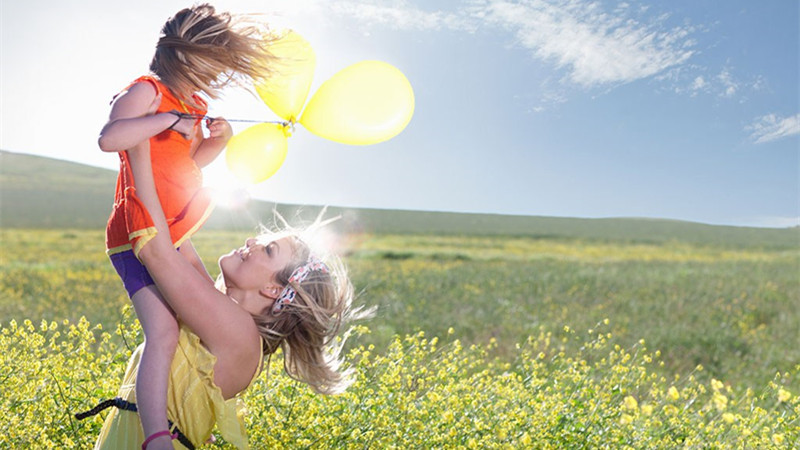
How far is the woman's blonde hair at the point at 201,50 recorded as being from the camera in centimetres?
262

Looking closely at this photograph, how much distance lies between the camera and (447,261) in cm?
2362

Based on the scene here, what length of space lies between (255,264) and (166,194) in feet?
1.47

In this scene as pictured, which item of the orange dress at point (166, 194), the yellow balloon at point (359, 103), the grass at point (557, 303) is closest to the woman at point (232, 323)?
the orange dress at point (166, 194)

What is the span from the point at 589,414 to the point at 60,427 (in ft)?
9.55

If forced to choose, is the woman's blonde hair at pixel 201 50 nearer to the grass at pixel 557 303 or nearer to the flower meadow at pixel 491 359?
the flower meadow at pixel 491 359

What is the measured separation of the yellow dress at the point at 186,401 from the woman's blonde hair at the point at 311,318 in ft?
0.97

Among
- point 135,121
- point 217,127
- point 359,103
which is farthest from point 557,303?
point 135,121

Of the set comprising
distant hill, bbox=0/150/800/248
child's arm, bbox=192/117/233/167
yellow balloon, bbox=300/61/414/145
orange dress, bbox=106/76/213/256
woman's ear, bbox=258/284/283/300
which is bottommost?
distant hill, bbox=0/150/800/248

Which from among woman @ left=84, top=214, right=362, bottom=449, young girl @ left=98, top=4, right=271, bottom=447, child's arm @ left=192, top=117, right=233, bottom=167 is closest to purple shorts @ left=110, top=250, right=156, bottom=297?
young girl @ left=98, top=4, right=271, bottom=447

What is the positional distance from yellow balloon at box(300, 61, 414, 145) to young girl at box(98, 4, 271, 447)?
0.38m

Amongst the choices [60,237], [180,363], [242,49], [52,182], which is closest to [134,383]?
[180,363]

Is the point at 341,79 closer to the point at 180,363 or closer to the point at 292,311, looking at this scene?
the point at 292,311

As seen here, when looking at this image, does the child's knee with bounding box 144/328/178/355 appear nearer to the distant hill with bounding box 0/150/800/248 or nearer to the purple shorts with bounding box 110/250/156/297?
the purple shorts with bounding box 110/250/156/297

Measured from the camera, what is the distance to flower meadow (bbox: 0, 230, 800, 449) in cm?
360
